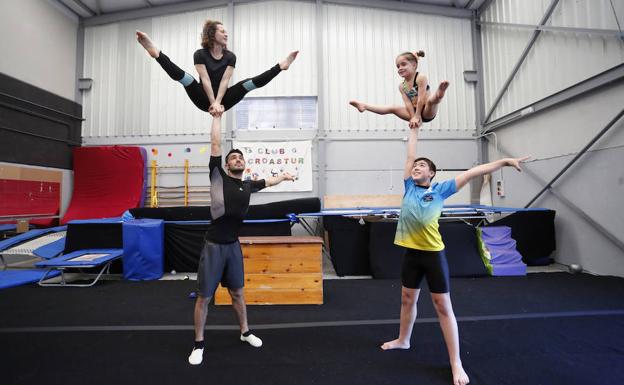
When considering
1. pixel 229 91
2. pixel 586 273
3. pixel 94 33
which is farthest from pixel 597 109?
pixel 94 33

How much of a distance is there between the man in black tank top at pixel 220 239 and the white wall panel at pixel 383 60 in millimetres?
4619

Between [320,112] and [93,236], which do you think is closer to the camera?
[93,236]

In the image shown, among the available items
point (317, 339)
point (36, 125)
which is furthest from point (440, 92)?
point (36, 125)

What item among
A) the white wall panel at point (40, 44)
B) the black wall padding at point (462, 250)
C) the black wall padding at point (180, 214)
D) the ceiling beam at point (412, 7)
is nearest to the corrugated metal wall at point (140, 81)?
the white wall panel at point (40, 44)

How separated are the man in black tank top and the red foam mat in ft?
16.2

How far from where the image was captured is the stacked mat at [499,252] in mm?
4094

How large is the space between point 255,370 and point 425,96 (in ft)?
7.34

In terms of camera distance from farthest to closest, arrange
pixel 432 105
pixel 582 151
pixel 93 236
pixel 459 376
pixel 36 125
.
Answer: pixel 36 125 < pixel 93 236 < pixel 582 151 < pixel 432 105 < pixel 459 376

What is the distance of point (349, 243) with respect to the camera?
4.25 metres

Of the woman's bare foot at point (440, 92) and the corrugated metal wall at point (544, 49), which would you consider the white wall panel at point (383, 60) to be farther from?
the woman's bare foot at point (440, 92)

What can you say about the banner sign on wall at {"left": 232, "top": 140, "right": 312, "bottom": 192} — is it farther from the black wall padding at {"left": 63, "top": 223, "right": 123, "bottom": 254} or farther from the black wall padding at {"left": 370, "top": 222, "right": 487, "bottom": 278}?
the black wall padding at {"left": 63, "top": 223, "right": 123, "bottom": 254}

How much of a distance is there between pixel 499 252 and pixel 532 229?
852mm

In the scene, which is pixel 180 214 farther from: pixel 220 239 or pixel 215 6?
pixel 215 6

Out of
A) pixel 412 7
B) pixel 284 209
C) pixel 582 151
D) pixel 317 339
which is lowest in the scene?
pixel 317 339
